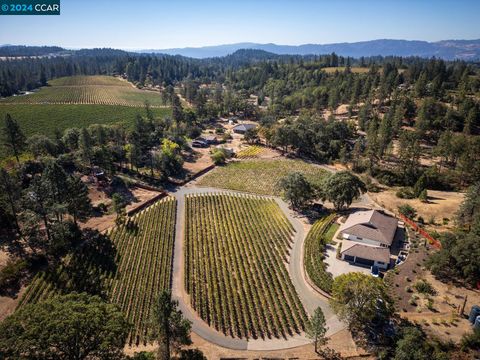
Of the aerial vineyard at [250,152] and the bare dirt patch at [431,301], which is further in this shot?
the aerial vineyard at [250,152]

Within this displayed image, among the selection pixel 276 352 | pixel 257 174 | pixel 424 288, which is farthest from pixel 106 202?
pixel 424 288

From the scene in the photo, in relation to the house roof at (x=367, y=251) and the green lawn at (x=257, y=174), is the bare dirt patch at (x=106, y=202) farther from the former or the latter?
the house roof at (x=367, y=251)

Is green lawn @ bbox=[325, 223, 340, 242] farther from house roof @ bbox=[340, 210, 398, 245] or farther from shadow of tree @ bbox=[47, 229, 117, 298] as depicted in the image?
shadow of tree @ bbox=[47, 229, 117, 298]

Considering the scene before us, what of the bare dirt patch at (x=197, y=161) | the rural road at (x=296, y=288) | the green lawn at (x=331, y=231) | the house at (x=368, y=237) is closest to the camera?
the rural road at (x=296, y=288)

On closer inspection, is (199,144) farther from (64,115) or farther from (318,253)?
(64,115)

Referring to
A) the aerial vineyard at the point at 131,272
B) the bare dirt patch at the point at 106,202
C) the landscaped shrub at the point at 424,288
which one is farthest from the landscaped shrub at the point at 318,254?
the bare dirt patch at the point at 106,202

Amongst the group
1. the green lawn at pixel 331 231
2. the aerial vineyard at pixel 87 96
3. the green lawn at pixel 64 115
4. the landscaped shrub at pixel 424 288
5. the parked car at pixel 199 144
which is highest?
the aerial vineyard at pixel 87 96
